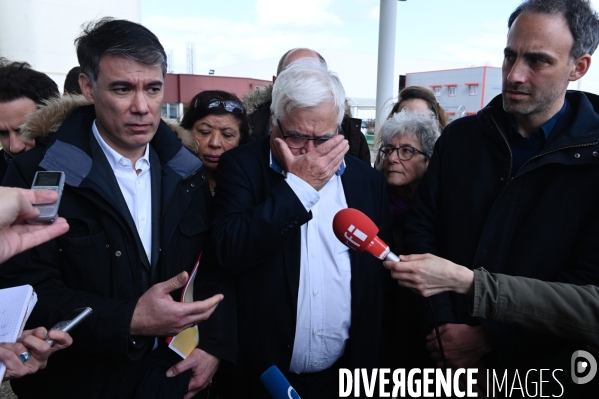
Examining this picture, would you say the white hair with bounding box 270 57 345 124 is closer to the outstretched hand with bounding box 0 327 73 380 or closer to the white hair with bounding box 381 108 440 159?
the white hair with bounding box 381 108 440 159

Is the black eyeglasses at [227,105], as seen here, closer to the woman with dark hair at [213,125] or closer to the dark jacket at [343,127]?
the woman with dark hair at [213,125]

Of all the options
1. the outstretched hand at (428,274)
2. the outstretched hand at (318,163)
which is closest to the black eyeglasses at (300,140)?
the outstretched hand at (318,163)

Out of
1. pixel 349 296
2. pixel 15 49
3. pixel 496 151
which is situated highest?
pixel 15 49

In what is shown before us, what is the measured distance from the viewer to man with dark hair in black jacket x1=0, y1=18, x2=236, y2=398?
1727 millimetres

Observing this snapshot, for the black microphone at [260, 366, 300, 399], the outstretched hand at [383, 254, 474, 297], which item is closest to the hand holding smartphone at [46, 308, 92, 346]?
the black microphone at [260, 366, 300, 399]

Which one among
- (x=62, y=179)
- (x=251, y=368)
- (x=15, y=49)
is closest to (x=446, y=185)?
(x=251, y=368)

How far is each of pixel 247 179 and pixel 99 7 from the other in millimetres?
20011

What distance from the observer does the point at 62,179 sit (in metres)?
1.53

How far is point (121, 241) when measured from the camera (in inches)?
72.7

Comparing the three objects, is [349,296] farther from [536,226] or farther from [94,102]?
[94,102]

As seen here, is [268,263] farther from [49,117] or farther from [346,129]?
[346,129]

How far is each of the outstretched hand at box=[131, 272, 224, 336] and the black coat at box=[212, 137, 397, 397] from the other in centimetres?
→ 23

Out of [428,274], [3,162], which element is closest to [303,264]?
[428,274]

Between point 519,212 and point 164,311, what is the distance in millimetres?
1570
